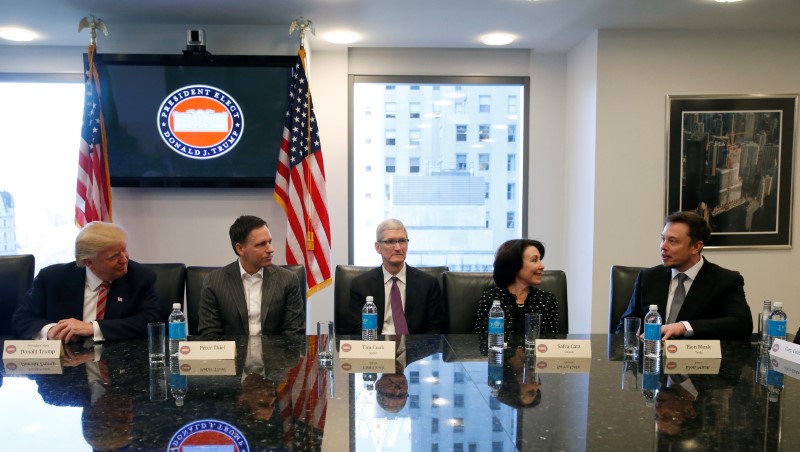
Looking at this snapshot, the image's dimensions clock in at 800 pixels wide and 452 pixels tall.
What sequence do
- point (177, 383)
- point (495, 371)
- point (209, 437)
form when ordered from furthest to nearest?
point (495, 371) → point (177, 383) → point (209, 437)

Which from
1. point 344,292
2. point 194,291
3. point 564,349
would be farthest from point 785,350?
point 194,291

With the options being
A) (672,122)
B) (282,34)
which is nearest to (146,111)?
(282,34)

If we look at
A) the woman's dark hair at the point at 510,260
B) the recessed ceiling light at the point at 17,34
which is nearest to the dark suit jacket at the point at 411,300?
the woman's dark hair at the point at 510,260

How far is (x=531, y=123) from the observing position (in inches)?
213

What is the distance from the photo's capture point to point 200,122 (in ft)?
14.6

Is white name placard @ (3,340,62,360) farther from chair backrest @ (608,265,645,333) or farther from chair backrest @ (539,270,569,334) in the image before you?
chair backrest @ (608,265,645,333)

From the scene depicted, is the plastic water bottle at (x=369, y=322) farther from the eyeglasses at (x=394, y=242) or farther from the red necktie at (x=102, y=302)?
the red necktie at (x=102, y=302)

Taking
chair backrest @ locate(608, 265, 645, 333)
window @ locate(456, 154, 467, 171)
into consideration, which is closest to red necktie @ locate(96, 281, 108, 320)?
chair backrest @ locate(608, 265, 645, 333)

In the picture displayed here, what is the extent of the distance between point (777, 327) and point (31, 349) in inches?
111

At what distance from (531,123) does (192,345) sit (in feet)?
12.7

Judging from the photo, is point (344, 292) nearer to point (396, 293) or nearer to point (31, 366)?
point (396, 293)

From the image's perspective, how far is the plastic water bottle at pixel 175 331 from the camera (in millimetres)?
2252

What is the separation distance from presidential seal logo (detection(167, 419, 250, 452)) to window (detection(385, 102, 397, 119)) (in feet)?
13.4

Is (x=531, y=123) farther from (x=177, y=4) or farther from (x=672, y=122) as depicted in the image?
(x=177, y=4)
